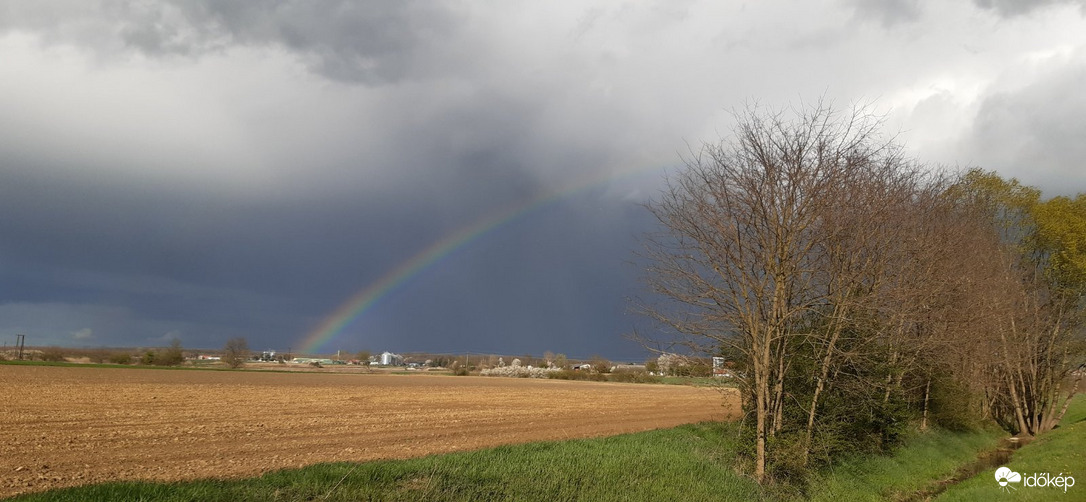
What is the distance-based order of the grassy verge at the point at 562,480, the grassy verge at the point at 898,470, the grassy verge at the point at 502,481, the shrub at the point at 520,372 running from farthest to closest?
the shrub at the point at 520,372 → the grassy verge at the point at 898,470 → the grassy verge at the point at 562,480 → the grassy verge at the point at 502,481

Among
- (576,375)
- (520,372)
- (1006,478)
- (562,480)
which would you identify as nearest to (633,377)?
(576,375)

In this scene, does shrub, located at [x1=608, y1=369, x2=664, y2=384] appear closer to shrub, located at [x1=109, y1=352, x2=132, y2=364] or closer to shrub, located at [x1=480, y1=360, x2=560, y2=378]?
shrub, located at [x1=480, y1=360, x2=560, y2=378]

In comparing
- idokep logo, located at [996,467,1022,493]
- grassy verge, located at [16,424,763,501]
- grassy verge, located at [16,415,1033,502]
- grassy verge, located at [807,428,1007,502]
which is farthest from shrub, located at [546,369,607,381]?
grassy verge, located at [16,424,763,501]

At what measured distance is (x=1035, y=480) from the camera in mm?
18453

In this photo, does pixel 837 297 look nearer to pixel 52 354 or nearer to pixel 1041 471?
pixel 1041 471

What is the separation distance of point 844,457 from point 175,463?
65.2 ft

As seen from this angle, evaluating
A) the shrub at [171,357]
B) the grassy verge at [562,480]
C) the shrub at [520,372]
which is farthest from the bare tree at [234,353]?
the grassy verge at [562,480]

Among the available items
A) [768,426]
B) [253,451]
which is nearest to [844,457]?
[768,426]

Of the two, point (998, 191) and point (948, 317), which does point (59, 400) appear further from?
point (998, 191)

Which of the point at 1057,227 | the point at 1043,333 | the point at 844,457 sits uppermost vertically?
the point at 1057,227

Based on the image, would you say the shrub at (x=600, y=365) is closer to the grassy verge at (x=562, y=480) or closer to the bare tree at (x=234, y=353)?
the bare tree at (x=234, y=353)

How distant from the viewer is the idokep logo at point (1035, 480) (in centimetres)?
1688

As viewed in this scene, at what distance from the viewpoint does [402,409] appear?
42.1 metres

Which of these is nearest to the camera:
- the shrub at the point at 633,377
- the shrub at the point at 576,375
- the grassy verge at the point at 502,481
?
the grassy verge at the point at 502,481
